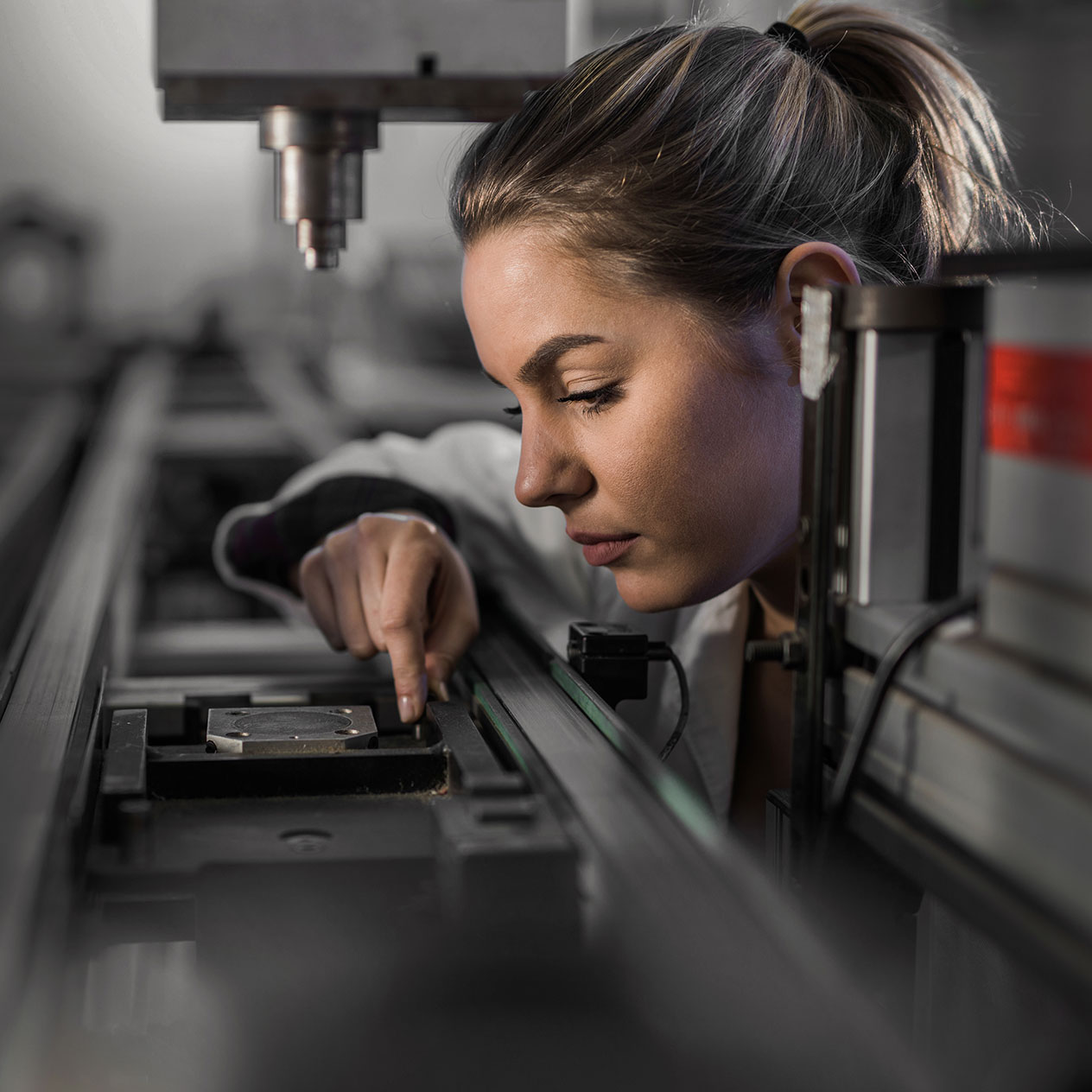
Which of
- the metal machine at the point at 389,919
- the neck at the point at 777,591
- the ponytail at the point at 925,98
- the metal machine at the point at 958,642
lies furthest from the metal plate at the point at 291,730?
the ponytail at the point at 925,98

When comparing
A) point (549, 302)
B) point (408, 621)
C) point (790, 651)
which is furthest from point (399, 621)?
point (790, 651)

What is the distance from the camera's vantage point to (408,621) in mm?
911

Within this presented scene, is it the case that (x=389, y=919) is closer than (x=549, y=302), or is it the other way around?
(x=389, y=919)

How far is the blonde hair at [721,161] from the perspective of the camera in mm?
920

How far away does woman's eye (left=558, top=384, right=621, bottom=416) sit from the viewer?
89 cm

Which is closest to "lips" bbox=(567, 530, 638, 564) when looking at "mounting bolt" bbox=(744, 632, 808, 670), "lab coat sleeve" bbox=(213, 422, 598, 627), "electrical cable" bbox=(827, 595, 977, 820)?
"lab coat sleeve" bbox=(213, 422, 598, 627)

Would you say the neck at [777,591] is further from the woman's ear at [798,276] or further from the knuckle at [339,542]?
the knuckle at [339,542]

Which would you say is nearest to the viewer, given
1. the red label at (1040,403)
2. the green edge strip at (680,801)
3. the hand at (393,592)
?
the red label at (1040,403)

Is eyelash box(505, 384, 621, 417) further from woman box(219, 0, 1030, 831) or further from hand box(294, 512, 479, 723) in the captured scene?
hand box(294, 512, 479, 723)

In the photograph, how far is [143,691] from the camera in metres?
0.87

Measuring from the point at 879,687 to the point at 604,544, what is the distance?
1.57 feet

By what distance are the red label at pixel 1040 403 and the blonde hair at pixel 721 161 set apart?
0.49 m

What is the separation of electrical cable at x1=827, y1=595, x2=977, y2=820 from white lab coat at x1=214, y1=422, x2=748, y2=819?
1.58 feet

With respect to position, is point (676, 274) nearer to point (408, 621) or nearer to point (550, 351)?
point (550, 351)
